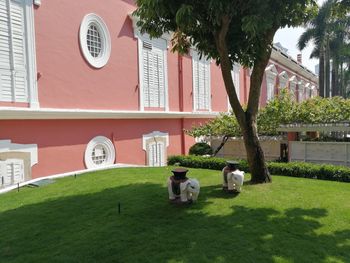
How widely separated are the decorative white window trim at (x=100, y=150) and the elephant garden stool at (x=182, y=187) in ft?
18.9

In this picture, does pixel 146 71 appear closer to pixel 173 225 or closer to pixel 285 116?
pixel 285 116

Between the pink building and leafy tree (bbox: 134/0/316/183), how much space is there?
3.90 m

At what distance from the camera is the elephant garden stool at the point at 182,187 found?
5848 millimetres

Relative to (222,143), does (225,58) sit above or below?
above

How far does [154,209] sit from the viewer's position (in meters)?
5.90

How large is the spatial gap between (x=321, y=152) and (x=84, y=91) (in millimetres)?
8673

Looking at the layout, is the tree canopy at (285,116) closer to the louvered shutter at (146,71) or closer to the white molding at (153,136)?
the white molding at (153,136)

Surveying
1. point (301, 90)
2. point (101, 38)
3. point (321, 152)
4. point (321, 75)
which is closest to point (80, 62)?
point (101, 38)

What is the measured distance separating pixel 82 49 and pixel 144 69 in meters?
3.40

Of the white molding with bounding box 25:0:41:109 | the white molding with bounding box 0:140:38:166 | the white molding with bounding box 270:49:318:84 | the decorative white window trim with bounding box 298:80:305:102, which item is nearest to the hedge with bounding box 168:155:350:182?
the white molding with bounding box 0:140:38:166

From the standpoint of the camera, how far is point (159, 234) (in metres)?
4.83

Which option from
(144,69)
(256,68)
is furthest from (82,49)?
(256,68)

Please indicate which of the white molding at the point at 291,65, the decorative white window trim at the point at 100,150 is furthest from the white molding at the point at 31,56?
the white molding at the point at 291,65

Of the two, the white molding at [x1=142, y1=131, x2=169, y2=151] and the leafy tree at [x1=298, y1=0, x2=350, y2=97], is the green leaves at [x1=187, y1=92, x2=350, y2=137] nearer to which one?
the white molding at [x1=142, y1=131, x2=169, y2=151]
